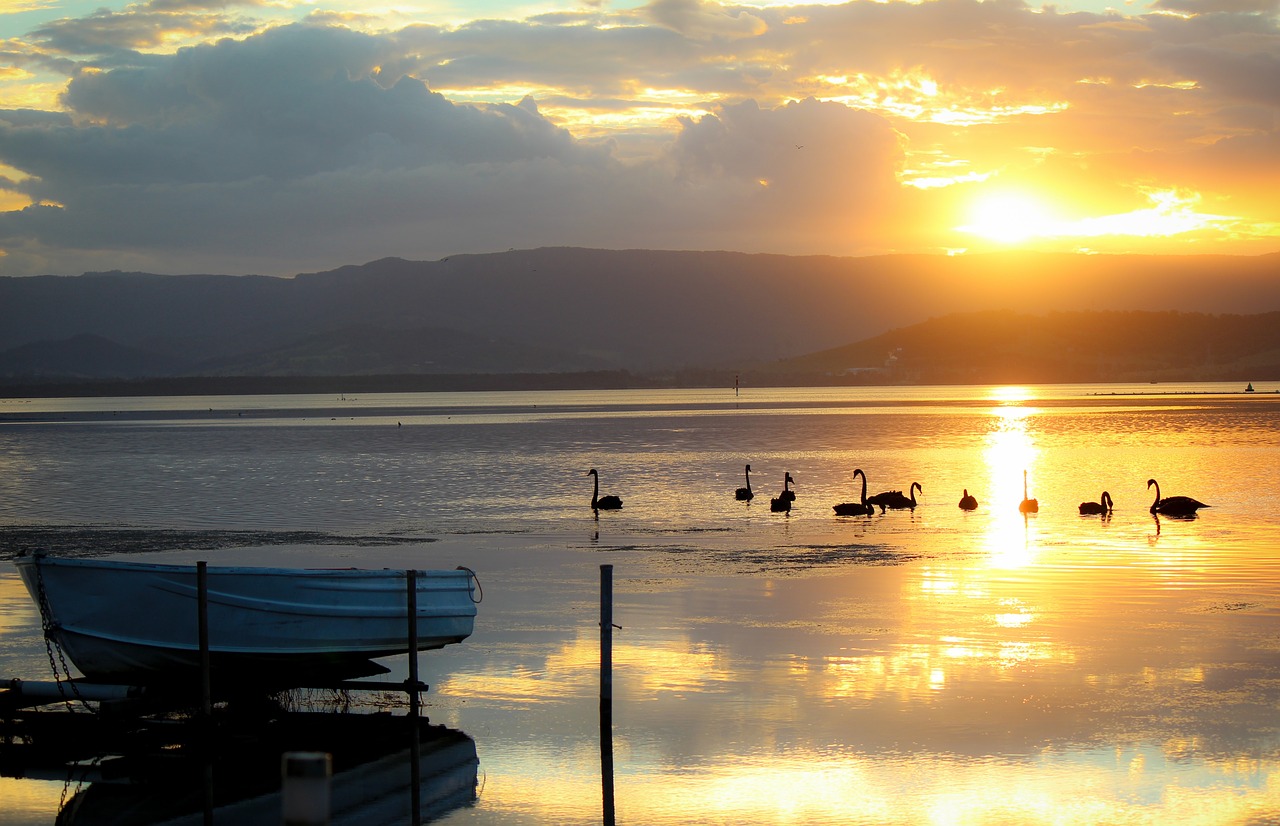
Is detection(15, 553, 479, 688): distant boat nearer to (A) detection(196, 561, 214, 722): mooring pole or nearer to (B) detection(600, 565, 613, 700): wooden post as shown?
(A) detection(196, 561, 214, 722): mooring pole

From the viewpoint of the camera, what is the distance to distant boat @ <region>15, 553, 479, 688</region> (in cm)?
1390

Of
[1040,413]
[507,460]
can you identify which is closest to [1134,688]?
[507,460]

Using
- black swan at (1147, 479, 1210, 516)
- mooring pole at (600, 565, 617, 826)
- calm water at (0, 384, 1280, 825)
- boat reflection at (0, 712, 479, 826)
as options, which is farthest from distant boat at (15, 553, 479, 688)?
black swan at (1147, 479, 1210, 516)

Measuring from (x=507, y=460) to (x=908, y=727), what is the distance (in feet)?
151

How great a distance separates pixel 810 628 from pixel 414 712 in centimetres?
661

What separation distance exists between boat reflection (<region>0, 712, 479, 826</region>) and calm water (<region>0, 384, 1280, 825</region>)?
0.38 meters

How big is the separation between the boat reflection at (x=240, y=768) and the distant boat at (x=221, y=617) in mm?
615

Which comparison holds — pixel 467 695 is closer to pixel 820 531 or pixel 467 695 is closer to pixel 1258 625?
pixel 1258 625

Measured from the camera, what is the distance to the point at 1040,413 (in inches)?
4414

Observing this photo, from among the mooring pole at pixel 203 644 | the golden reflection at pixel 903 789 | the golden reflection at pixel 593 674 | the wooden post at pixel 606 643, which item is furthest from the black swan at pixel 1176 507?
the mooring pole at pixel 203 644

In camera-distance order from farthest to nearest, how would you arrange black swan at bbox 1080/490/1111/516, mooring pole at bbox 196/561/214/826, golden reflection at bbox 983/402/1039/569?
black swan at bbox 1080/490/1111/516 < golden reflection at bbox 983/402/1039/569 < mooring pole at bbox 196/561/214/826

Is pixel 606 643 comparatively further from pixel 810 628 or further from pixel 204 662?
pixel 810 628

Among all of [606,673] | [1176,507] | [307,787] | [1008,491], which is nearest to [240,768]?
[606,673]

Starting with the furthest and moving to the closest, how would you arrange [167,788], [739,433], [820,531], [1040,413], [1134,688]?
[1040,413]
[739,433]
[820,531]
[1134,688]
[167,788]
